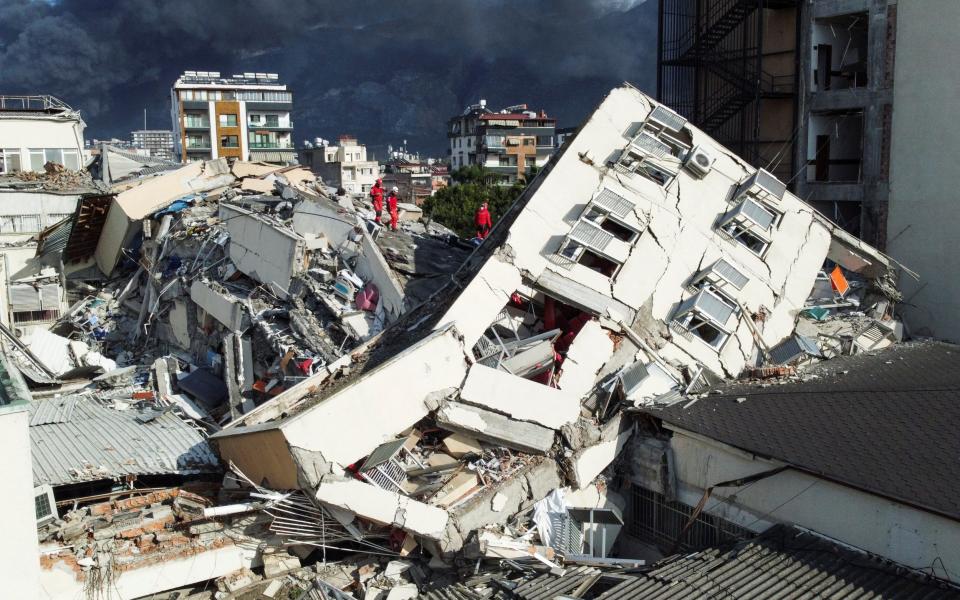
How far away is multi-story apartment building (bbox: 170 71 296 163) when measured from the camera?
79.7 metres

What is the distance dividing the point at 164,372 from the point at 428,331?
6487mm

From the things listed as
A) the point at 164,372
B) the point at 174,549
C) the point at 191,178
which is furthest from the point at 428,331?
the point at 191,178

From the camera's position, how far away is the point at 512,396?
13.5 metres

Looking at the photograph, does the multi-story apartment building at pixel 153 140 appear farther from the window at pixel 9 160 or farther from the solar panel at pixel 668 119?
the solar panel at pixel 668 119

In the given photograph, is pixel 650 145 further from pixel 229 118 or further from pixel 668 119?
pixel 229 118

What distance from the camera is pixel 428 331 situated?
14.7m

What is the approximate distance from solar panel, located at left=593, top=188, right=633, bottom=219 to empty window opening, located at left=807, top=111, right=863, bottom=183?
1095cm

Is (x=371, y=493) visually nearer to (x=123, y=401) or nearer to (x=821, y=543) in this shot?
(x=821, y=543)

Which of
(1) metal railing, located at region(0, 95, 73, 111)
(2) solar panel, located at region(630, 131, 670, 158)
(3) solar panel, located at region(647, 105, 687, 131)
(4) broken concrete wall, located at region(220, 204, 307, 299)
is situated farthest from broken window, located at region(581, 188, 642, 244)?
(1) metal railing, located at region(0, 95, 73, 111)

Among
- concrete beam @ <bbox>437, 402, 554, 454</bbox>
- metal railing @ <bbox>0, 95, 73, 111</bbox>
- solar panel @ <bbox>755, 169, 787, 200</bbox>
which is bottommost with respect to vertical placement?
concrete beam @ <bbox>437, 402, 554, 454</bbox>

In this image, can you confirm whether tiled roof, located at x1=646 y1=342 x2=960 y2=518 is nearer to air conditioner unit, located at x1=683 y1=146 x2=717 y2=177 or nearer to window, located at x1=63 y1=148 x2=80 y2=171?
air conditioner unit, located at x1=683 y1=146 x2=717 y2=177

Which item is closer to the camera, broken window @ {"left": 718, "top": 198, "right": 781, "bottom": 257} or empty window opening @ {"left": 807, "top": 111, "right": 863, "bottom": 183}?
broken window @ {"left": 718, "top": 198, "right": 781, "bottom": 257}

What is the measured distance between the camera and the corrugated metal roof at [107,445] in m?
13.2

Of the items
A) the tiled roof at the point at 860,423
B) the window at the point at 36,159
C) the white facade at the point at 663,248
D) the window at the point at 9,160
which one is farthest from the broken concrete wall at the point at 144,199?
the tiled roof at the point at 860,423
